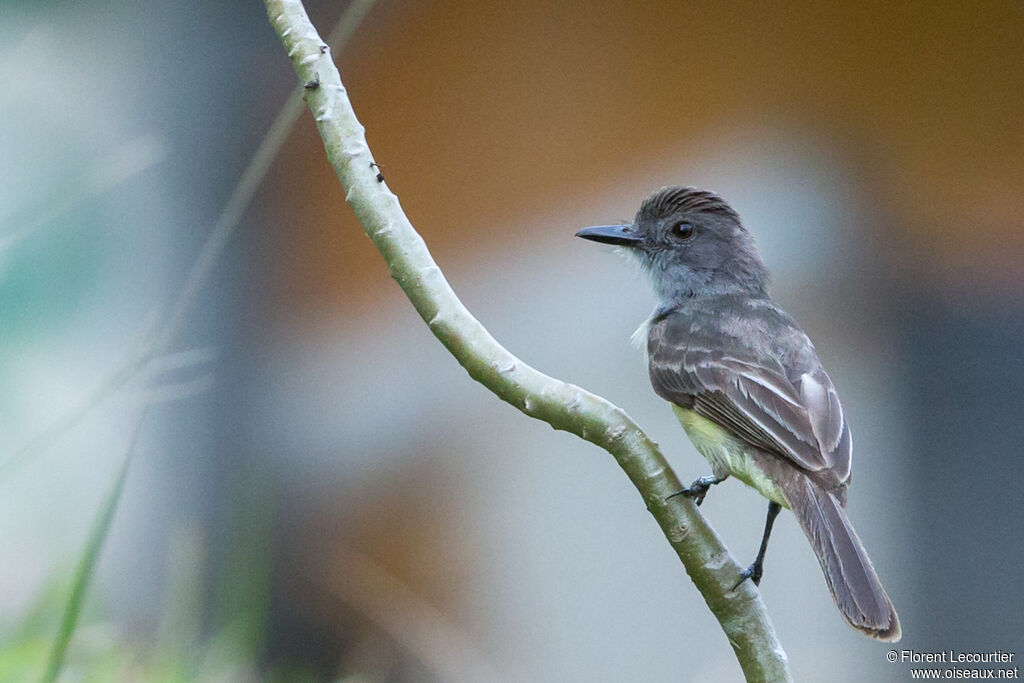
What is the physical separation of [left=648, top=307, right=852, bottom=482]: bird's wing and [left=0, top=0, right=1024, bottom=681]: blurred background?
1.98 m

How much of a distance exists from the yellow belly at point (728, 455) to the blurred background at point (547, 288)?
2.13m

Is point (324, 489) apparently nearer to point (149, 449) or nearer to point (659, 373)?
point (149, 449)

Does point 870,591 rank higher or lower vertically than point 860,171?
lower

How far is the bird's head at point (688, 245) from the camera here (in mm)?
2605

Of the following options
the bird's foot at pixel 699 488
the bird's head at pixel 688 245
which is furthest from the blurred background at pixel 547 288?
the bird's foot at pixel 699 488

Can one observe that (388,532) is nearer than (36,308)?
No

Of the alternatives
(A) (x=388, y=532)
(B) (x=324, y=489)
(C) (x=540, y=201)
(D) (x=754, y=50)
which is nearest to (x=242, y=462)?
(B) (x=324, y=489)

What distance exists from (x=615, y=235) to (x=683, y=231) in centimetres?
18

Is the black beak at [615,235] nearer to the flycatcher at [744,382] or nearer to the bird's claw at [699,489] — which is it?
the flycatcher at [744,382]

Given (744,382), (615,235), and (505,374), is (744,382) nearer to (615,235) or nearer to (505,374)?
(615,235)

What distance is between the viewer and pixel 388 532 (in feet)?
15.0

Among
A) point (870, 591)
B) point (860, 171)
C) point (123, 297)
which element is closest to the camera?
point (870, 591)

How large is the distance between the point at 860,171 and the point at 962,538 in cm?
152

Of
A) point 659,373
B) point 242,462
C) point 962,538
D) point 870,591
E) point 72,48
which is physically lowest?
point 870,591
